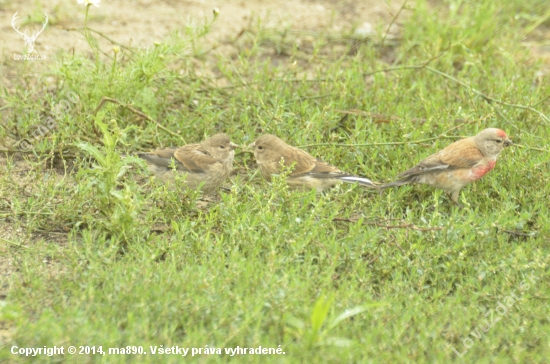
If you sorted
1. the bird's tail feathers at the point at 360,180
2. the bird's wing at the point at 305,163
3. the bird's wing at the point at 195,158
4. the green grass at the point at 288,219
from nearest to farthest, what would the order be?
1. the green grass at the point at 288,219
2. the bird's tail feathers at the point at 360,180
3. the bird's wing at the point at 195,158
4. the bird's wing at the point at 305,163

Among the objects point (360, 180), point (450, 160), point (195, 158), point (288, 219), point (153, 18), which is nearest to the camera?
point (288, 219)

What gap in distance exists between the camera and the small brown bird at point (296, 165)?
6879mm

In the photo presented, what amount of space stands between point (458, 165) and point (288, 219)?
1.73 m

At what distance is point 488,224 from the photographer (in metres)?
5.92

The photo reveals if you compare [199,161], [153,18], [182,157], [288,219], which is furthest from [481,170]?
[153,18]

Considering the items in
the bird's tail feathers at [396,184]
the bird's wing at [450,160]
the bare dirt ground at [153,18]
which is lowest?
the bird's tail feathers at [396,184]

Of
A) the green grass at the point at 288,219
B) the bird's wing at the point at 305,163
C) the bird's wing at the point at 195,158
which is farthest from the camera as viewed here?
the bird's wing at the point at 305,163

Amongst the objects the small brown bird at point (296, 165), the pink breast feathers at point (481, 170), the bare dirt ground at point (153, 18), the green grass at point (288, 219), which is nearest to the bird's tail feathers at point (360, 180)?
the small brown bird at point (296, 165)

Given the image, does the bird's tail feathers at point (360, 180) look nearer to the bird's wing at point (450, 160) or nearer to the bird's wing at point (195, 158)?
the bird's wing at point (450, 160)

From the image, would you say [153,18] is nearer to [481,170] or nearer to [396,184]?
[396,184]

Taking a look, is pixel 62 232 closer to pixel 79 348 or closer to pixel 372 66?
pixel 79 348

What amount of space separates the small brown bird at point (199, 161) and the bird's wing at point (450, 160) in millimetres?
1621

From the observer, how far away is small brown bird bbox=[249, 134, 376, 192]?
271 inches

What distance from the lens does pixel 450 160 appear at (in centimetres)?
680
